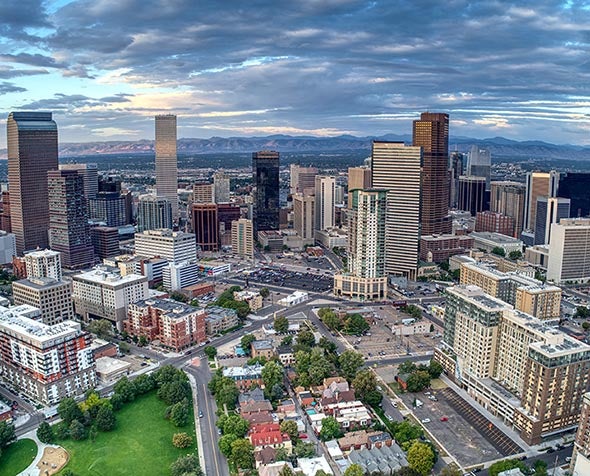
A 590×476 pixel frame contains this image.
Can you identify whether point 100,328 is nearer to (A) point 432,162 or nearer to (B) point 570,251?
(A) point 432,162

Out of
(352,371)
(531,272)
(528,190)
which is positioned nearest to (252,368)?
(352,371)

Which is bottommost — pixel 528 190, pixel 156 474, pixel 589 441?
pixel 156 474

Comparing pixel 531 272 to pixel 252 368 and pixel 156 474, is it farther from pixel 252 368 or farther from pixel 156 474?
pixel 156 474

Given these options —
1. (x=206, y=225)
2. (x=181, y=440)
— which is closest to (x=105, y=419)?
(x=181, y=440)

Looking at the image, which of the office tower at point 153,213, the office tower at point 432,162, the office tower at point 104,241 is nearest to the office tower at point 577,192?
the office tower at point 432,162

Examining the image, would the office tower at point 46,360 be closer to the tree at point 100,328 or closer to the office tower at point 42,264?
the tree at point 100,328

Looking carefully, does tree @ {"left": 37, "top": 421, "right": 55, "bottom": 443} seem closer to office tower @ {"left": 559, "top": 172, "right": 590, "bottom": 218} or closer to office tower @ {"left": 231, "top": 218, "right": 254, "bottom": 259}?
office tower @ {"left": 231, "top": 218, "right": 254, "bottom": 259}
